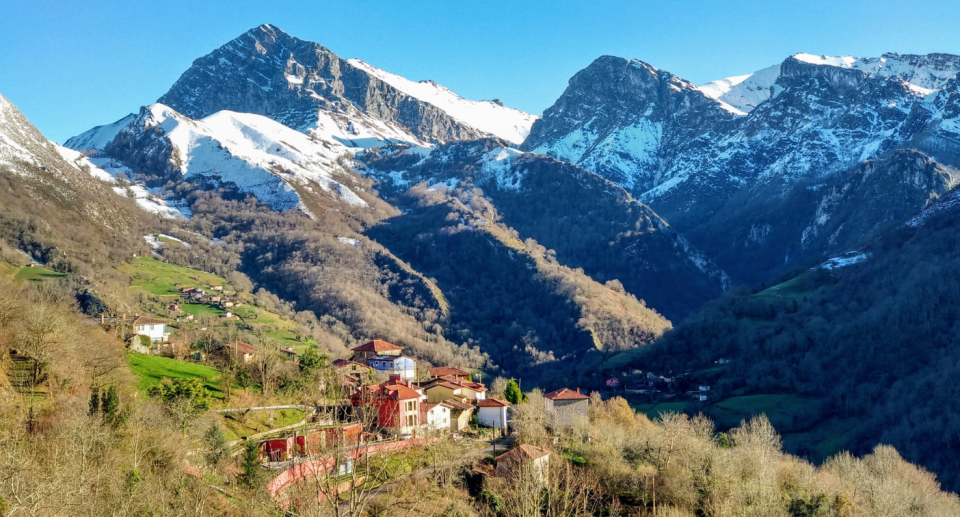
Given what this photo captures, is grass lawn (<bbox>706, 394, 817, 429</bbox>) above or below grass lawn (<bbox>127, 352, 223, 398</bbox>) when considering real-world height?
below

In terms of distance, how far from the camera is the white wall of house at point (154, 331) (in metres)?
103

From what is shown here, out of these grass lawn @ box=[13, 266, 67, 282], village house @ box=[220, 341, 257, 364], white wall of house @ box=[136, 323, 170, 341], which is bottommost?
village house @ box=[220, 341, 257, 364]

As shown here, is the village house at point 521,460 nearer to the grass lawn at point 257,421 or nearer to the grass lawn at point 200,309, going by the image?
the grass lawn at point 257,421

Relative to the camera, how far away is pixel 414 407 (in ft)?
251

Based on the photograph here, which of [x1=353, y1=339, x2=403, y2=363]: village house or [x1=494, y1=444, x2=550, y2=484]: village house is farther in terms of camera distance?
[x1=353, y1=339, x2=403, y2=363]: village house

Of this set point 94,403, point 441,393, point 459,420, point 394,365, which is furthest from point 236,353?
point 94,403

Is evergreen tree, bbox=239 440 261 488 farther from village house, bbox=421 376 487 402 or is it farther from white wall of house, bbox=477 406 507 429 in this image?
white wall of house, bbox=477 406 507 429

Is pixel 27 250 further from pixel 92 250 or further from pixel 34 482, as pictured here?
pixel 34 482

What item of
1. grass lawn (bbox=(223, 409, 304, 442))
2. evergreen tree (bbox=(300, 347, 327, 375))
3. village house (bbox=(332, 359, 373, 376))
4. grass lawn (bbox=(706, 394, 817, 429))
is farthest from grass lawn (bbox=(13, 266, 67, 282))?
grass lawn (bbox=(706, 394, 817, 429))

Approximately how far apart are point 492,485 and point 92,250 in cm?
16445

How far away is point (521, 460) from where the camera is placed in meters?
61.8

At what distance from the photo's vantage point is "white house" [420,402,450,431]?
7706cm

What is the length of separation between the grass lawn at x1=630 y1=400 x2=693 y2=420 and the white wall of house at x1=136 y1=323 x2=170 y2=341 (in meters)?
83.4

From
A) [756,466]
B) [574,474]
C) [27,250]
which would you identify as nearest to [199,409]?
[574,474]
